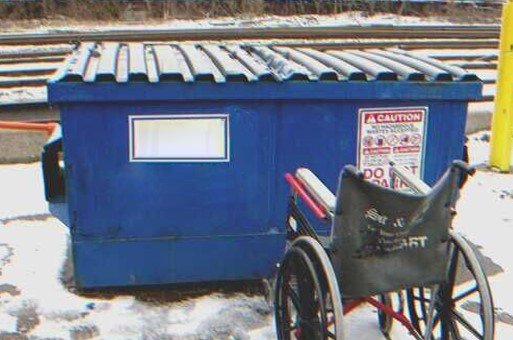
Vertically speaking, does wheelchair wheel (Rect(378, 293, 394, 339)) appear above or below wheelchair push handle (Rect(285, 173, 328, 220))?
below

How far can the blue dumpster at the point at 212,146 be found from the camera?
3771 millimetres

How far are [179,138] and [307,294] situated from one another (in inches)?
51.5

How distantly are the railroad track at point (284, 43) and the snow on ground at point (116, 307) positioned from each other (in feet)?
16.6

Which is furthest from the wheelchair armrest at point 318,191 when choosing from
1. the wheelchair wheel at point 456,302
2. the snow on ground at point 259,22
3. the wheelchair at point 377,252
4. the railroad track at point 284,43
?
the snow on ground at point 259,22

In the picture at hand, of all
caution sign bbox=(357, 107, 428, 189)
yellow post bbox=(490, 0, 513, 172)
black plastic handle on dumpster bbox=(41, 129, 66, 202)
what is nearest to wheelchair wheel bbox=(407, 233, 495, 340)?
caution sign bbox=(357, 107, 428, 189)

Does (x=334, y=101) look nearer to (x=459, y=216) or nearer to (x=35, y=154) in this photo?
(x=459, y=216)

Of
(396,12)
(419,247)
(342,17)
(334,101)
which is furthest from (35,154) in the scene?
(396,12)

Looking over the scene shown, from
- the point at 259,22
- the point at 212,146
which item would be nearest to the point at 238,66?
the point at 212,146

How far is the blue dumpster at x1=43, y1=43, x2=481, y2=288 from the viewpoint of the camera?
3.77 meters

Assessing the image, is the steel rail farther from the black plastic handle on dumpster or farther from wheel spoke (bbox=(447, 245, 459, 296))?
wheel spoke (bbox=(447, 245, 459, 296))

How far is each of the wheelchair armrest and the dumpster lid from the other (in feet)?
2.36

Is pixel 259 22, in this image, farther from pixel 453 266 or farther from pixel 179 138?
pixel 453 266

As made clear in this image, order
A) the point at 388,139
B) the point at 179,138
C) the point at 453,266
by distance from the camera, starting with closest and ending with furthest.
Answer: the point at 453,266
the point at 179,138
the point at 388,139

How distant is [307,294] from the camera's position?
308 cm
